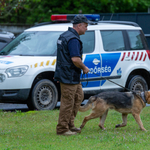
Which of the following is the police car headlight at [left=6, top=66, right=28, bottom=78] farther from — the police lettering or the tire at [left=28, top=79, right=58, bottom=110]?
the police lettering

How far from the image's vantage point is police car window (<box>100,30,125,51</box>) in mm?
8344

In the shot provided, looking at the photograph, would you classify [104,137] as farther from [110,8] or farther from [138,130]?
[110,8]

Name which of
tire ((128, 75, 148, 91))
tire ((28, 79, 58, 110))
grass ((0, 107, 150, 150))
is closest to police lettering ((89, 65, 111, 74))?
tire ((128, 75, 148, 91))

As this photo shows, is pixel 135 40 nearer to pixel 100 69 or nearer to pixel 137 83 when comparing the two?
pixel 137 83

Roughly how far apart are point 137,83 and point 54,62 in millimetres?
2458

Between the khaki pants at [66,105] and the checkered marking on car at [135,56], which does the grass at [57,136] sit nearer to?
the khaki pants at [66,105]

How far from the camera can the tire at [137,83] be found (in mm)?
8695

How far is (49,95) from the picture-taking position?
7.68 meters

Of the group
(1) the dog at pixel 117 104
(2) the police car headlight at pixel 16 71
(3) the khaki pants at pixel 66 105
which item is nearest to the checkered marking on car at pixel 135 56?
(2) the police car headlight at pixel 16 71

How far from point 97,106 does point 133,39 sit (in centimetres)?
365

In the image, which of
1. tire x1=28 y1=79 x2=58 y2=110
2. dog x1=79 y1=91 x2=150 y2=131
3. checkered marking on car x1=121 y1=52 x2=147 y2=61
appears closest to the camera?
dog x1=79 y1=91 x2=150 y2=131

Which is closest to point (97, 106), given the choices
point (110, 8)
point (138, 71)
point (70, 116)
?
point (70, 116)

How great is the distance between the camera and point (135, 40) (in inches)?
351

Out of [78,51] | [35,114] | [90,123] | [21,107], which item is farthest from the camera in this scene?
[21,107]
